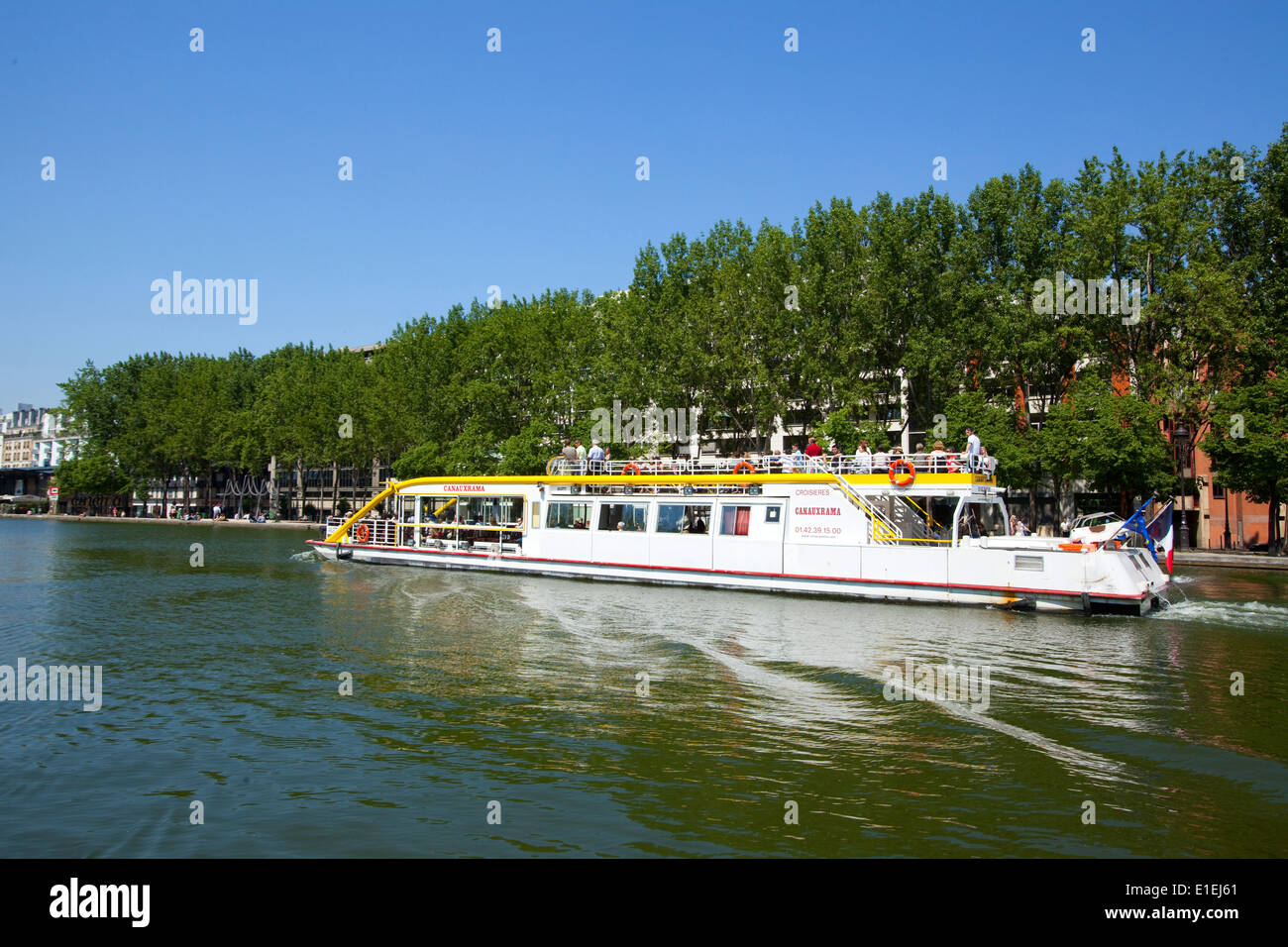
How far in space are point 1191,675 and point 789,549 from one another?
17.3 m

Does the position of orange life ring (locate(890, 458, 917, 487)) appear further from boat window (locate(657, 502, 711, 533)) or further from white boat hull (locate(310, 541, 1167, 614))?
boat window (locate(657, 502, 711, 533))

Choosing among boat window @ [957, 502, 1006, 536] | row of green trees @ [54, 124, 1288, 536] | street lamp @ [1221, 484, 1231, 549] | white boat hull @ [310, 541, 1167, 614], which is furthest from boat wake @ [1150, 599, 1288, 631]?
street lamp @ [1221, 484, 1231, 549]

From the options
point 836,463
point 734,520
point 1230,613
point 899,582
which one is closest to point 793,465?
point 836,463

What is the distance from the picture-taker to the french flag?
3259 cm

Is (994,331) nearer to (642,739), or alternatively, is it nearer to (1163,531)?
(1163,531)

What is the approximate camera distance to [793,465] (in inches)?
1490

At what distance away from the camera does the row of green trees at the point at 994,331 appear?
53719 millimetres

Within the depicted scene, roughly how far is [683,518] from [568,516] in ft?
20.8

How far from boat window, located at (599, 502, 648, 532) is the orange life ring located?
1131 cm

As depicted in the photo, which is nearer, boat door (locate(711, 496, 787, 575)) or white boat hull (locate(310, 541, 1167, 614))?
white boat hull (locate(310, 541, 1167, 614))

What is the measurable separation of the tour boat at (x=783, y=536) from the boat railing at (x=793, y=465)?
0.32 ft

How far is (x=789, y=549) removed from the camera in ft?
116

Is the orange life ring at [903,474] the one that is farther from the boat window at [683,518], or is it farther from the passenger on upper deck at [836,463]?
the boat window at [683,518]

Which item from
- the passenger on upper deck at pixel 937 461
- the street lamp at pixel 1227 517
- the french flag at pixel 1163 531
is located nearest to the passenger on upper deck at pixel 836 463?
the passenger on upper deck at pixel 937 461
